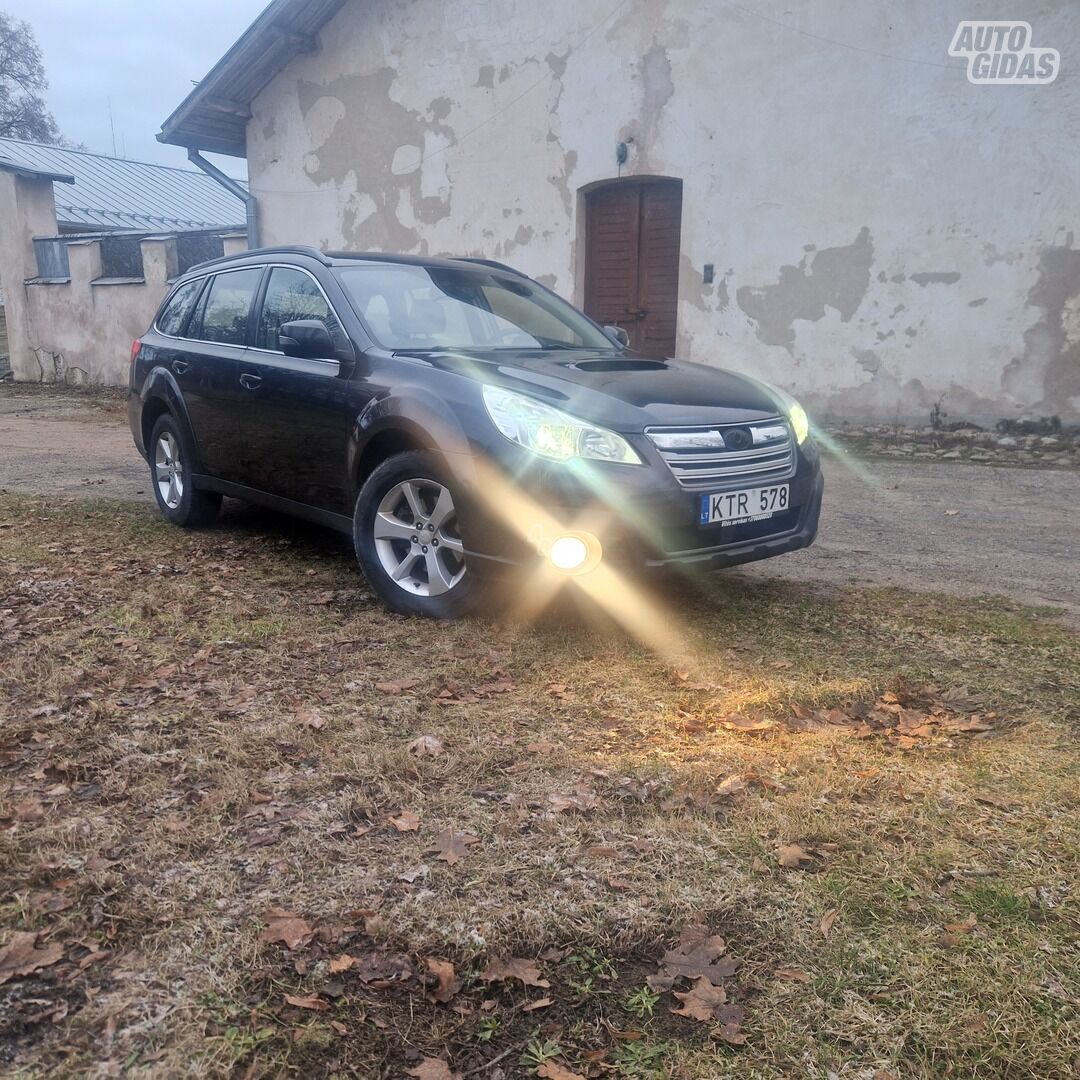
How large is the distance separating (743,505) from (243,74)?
13.1 metres

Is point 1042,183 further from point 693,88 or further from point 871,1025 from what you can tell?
point 871,1025

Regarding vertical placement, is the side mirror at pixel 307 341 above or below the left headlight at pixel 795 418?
above

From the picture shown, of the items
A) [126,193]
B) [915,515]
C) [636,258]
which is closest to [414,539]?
[915,515]

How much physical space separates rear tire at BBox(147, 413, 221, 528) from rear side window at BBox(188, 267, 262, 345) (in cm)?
64

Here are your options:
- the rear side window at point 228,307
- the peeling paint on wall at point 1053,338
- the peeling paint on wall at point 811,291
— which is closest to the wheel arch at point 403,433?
the rear side window at point 228,307

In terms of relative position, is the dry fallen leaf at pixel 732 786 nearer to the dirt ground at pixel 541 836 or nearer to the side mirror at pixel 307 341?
the dirt ground at pixel 541 836

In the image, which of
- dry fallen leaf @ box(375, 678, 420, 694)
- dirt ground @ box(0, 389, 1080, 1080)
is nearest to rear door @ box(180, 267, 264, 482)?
dirt ground @ box(0, 389, 1080, 1080)

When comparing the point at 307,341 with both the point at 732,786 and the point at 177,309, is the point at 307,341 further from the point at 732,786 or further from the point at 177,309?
the point at 732,786

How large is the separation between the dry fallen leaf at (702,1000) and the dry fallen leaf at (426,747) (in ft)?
4.15

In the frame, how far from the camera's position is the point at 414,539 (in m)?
4.41

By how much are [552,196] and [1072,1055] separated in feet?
39.3

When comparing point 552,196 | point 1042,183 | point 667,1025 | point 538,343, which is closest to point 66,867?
point 667,1025

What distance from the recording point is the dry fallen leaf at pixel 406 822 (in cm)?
270

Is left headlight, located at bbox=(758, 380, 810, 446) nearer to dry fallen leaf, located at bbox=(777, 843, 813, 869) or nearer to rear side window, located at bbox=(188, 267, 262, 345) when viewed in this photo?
dry fallen leaf, located at bbox=(777, 843, 813, 869)
